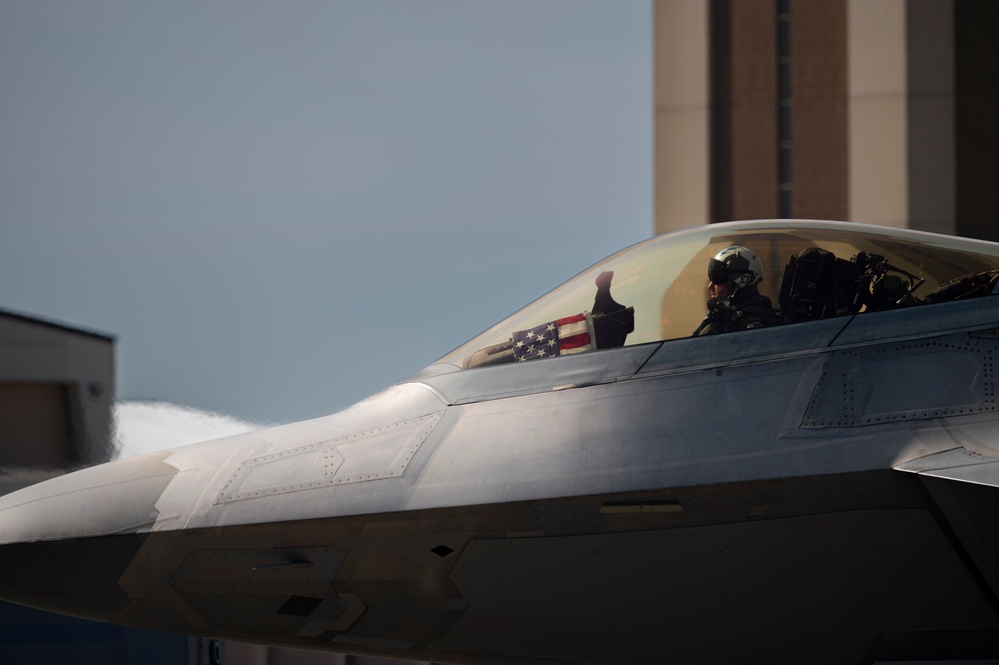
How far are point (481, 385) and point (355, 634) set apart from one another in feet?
5.23

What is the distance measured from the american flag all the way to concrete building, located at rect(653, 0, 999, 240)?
12424mm

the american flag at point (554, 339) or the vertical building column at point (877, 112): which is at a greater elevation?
the vertical building column at point (877, 112)

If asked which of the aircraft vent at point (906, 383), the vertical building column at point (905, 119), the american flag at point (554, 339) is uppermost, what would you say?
the vertical building column at point (905, 119)

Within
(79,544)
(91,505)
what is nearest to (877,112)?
(91,505)

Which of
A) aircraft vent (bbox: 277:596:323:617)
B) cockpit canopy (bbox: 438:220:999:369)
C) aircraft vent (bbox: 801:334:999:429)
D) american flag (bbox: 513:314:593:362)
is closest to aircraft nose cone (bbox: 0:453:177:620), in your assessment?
aircraft vent (bbox: 277:596:323:617)

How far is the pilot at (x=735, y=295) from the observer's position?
5.65 metres

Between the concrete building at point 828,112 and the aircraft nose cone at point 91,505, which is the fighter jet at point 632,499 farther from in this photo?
the concrete building at point 828,112

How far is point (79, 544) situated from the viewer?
5.70 metres

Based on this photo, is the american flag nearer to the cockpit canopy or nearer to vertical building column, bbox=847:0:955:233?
the cockpit canopy

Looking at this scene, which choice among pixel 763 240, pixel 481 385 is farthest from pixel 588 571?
pixel 763 240

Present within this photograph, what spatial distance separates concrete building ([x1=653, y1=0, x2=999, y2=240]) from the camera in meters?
17.6

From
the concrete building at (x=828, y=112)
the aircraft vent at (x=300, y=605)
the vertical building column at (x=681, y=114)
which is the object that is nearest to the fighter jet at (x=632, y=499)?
the aircraft vent at (x=300, y=605)

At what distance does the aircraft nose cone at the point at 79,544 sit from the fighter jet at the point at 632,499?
2 cm

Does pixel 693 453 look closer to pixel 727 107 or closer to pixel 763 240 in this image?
pixel 763 240
